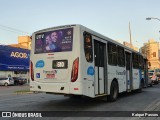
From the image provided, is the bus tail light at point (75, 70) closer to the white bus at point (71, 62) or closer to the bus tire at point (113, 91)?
the white bus at point (71, 62)

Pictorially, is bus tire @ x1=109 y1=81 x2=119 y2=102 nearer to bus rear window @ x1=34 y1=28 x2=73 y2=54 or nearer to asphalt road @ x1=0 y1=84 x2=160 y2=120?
asphalt road @ x1=0 y1=84 x2=160 y2=120

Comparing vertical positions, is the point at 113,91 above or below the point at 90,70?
below

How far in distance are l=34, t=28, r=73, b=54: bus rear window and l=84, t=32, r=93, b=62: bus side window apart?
62cm

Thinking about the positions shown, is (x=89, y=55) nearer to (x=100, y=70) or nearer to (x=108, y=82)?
(x=100, y=70)

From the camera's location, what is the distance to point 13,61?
167 ft

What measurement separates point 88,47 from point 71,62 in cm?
107

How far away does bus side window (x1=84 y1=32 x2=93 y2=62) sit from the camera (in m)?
11.5

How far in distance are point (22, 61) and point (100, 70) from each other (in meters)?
42.8

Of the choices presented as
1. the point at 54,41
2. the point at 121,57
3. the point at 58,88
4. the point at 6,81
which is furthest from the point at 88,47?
the point at 6,81

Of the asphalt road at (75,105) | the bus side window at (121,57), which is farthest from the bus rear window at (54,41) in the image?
the bus side window at (121,57)

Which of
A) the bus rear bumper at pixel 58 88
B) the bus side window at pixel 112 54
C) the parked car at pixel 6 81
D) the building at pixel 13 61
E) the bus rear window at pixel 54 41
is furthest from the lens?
the building at pixel 13 61

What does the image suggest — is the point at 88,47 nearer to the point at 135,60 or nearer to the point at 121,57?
the point at 121,57

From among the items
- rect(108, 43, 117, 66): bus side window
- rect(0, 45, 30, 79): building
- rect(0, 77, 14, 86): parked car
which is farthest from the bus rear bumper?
rect(0, 45, 30, 79): building

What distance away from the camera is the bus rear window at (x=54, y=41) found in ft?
37.4
